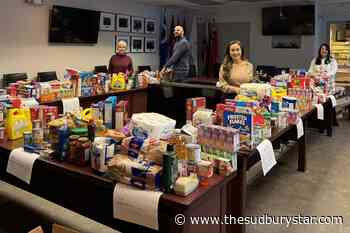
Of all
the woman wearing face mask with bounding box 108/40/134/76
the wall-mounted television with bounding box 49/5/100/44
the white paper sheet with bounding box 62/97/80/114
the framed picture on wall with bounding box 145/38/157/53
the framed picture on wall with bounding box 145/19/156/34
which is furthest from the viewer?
the framed picture on wall with bounding box 145/38/157/53

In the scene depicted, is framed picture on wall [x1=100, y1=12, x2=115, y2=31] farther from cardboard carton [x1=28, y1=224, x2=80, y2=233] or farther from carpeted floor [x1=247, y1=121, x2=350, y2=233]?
cardboard carton [x1=28, y1=224, x2=80, y2=233]

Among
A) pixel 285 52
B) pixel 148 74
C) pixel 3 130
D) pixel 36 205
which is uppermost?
pixel 285 52

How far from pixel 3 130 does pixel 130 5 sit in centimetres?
643

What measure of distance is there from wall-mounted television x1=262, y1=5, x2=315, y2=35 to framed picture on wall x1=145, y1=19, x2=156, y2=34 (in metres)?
2.77

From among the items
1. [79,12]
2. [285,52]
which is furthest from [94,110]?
[285,52]

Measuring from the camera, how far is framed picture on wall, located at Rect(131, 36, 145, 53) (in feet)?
27.0

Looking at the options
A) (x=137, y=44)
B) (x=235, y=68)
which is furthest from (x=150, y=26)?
(x=235, y=68)

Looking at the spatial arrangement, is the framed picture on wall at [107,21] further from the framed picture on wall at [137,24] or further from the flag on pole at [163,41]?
the flag on pole at [163,41]

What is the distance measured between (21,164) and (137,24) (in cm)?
684

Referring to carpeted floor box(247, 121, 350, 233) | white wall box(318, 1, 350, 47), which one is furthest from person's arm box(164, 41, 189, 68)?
white wall box(318, 1, 350, 47)

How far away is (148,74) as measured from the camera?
16.2 feet

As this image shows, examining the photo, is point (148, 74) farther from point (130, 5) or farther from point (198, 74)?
point (198, 74)

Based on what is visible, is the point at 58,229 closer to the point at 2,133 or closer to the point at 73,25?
the point at 2,133

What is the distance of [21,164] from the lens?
186 cm
